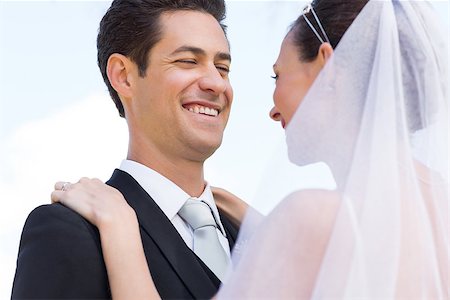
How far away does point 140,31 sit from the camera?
404 centimetres

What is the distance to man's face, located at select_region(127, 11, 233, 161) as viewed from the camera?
3.87 m

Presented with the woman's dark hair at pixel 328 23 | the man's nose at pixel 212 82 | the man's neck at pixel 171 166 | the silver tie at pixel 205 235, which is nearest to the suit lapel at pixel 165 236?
the silver tie at pixel 205 235

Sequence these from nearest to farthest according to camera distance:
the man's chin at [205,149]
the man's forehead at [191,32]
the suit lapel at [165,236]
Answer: the suit lapel at [165,236], the man's chin at [205,149], the man's forehead at [191,32]

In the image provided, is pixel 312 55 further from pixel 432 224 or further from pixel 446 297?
pixel 446 297

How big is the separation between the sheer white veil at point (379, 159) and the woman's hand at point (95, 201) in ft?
2.47

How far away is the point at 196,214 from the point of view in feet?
12.0

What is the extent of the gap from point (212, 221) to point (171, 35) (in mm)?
1001

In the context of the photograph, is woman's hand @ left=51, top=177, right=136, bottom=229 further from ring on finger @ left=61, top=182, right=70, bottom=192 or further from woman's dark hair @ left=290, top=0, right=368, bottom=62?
woman's dark hair @ left=290, top=0, right=368, bottom=62

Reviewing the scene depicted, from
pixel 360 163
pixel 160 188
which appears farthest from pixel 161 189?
pixel 360 163

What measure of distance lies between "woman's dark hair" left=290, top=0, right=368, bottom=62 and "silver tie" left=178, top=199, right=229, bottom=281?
3.48 ft

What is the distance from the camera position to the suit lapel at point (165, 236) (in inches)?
127

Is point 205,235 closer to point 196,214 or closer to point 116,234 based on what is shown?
point 196,214

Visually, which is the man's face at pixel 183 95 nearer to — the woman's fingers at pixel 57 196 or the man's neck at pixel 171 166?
the man's neck at pixel 171 166

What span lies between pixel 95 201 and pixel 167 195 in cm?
51
